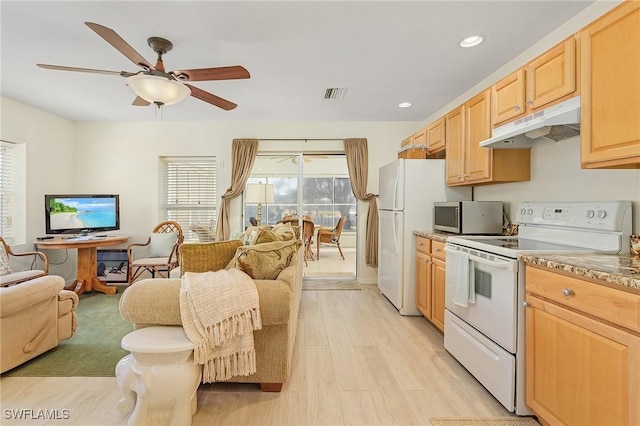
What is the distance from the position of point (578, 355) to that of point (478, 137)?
6.38ft

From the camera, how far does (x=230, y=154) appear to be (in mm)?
4793

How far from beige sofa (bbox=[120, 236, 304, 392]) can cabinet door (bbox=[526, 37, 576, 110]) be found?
6.75 ft

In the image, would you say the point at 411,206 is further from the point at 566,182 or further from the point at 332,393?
the point at 332,393

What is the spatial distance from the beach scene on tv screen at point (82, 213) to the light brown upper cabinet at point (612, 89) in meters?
5.40

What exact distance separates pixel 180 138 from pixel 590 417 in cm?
529

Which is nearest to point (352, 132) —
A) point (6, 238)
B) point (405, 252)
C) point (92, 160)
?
point (405, 252)

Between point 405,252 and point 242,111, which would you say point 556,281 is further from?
point 242,111

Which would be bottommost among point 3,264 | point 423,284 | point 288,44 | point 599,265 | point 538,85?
point 423,284

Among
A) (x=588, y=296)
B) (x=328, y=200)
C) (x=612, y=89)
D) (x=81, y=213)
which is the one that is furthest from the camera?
(x=328, y=200)

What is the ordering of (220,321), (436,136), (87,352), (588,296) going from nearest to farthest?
(588,296) < (220,321) < (87,352) < (436,136)

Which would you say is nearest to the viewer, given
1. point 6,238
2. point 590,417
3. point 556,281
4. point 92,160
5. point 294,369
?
point 590,417

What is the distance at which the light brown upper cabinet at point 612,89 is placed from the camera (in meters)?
1.39

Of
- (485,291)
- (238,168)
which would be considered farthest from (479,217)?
(238,168)

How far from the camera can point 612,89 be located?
1.49m
